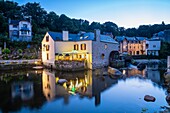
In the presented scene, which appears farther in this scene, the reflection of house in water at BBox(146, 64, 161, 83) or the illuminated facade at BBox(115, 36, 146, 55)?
the illuminated facade at BBox(115, 36, 146, 55)

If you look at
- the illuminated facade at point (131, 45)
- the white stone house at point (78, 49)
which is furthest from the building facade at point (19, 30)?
the illuminated facade at point (131, 45)

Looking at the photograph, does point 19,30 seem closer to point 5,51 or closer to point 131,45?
point 5,51

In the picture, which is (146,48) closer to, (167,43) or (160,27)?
(167,43)

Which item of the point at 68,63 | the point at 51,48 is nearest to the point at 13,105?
the point at 68,63

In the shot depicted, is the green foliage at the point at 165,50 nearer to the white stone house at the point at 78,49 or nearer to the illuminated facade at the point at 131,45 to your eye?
the illuminated facade at the point at 131,45

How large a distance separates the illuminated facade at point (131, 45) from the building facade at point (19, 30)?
26888mm

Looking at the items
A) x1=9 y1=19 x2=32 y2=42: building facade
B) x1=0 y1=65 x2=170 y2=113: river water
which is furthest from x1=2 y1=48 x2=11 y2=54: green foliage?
x1=0 y1=65 x2=170 y2=113: river water

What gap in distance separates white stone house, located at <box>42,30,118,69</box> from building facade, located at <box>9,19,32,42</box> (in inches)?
473

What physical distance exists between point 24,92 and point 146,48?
44066 millimetres

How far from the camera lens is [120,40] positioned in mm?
53594

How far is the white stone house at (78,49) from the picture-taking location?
30.2 m

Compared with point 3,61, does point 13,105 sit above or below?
below

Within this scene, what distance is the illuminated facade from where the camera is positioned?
5377 cm

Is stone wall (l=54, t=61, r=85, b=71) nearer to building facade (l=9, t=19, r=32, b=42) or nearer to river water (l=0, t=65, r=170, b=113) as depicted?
river water (l=0, t=65, r=170, b=113)
